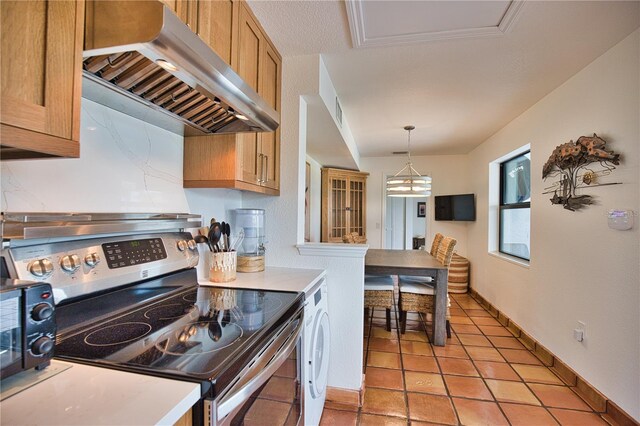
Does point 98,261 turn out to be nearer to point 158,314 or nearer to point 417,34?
point 158,314

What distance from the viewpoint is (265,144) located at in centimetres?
190

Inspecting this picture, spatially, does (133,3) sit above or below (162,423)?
above

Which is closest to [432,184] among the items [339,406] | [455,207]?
[455,207]

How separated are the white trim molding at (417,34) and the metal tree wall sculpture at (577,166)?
1024 mm

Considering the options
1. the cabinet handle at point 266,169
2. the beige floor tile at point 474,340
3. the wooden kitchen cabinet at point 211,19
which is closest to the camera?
the wooden kitchen cabinet at point 211,19

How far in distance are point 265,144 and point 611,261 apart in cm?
237

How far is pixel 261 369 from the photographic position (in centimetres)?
90

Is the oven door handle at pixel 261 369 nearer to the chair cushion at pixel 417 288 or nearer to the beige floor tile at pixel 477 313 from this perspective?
the chair cushion at pixel 417 288

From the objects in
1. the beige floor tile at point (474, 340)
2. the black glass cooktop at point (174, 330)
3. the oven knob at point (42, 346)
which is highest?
the oven knob at point (42, 346)

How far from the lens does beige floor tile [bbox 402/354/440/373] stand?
7.96 ft

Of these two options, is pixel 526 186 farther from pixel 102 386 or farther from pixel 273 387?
pixel 102 386

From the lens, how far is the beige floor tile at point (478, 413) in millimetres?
1822

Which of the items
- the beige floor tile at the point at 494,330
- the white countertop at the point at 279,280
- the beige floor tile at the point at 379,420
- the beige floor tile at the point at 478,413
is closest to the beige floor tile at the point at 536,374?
the beige floor tile at the point at 478,413

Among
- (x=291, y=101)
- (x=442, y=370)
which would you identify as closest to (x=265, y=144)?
(x=291, y=101)
